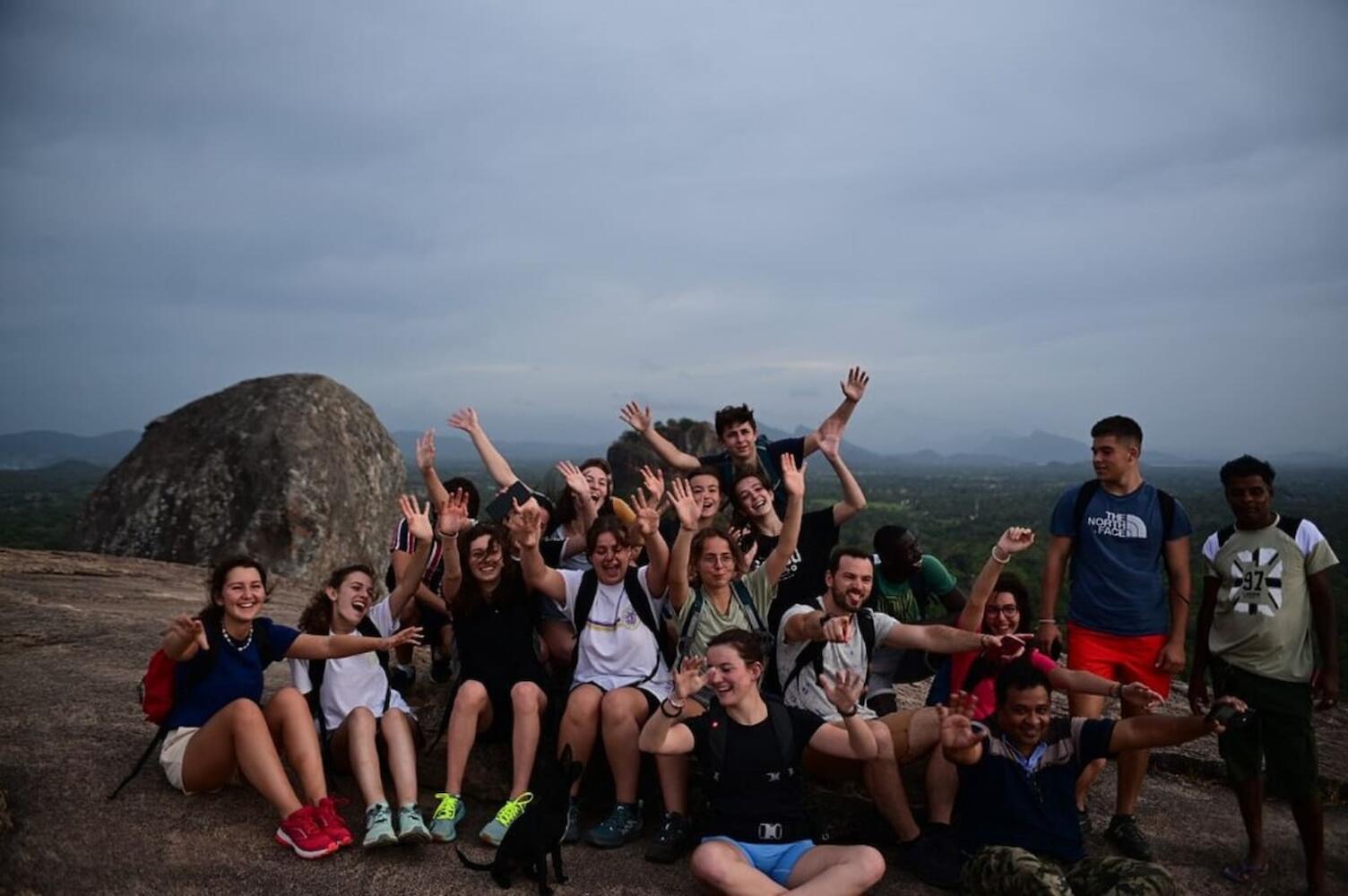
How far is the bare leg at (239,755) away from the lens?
4.77 m

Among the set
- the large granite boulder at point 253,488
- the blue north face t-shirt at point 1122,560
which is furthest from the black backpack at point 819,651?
the large granite boulder at point 253,488

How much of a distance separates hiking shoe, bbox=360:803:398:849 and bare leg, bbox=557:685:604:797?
1.05 metres

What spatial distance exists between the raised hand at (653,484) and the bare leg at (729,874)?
7.23ft

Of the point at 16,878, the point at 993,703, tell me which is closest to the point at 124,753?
the point at 16,878

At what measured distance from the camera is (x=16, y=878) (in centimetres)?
422

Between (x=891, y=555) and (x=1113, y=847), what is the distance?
225 centimetres

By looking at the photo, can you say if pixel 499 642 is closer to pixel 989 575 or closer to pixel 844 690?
pixel 844 690

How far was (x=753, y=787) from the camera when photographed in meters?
4.66

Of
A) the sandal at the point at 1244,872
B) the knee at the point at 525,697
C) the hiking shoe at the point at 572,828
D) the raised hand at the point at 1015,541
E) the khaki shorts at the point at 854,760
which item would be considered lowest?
A: the sandal at the point at 1244,872

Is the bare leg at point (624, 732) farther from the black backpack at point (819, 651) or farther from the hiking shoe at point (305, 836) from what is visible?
the hiking shoe at point (305, 836)

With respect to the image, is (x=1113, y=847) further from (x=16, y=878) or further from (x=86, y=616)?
(x=86, y=616)

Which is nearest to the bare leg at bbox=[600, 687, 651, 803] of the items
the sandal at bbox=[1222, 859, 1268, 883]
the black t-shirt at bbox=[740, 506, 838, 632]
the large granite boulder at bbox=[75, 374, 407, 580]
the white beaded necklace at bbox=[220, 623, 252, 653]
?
the black t-shirt at bbox=[740, 506, 838, 632]

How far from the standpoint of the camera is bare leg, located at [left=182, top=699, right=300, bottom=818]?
477 cm

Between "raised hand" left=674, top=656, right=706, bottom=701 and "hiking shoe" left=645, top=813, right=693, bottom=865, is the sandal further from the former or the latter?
"raised hand" left=674, top=656, right=706, bottom=701
